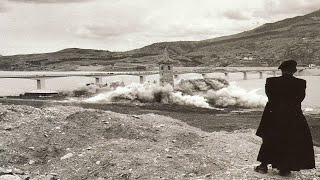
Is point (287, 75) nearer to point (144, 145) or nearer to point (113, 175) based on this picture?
point (113, 175)

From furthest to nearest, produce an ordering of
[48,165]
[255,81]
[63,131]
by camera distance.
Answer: [255,81] < [63,131] < [48,165]

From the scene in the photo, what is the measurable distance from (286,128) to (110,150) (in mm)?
4929

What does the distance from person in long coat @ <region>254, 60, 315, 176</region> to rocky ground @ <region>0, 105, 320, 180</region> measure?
360 millimetres

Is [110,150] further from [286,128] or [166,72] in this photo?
[166,72]

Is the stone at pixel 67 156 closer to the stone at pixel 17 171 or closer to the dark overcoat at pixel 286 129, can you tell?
the stone at pixel 17 171

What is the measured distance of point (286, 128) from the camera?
7.57 meters

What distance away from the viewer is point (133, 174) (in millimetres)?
9227

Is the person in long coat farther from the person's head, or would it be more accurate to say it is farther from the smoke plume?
the smoke plume

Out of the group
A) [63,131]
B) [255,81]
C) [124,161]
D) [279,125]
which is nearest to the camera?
[279,125]

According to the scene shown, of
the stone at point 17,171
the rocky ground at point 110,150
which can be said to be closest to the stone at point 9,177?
the rocky ground at point 110,150

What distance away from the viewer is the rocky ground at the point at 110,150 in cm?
950

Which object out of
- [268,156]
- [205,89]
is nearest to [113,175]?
[268,156]

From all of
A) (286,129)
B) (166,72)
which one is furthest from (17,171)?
(166,72)

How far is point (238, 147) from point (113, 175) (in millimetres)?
5582
